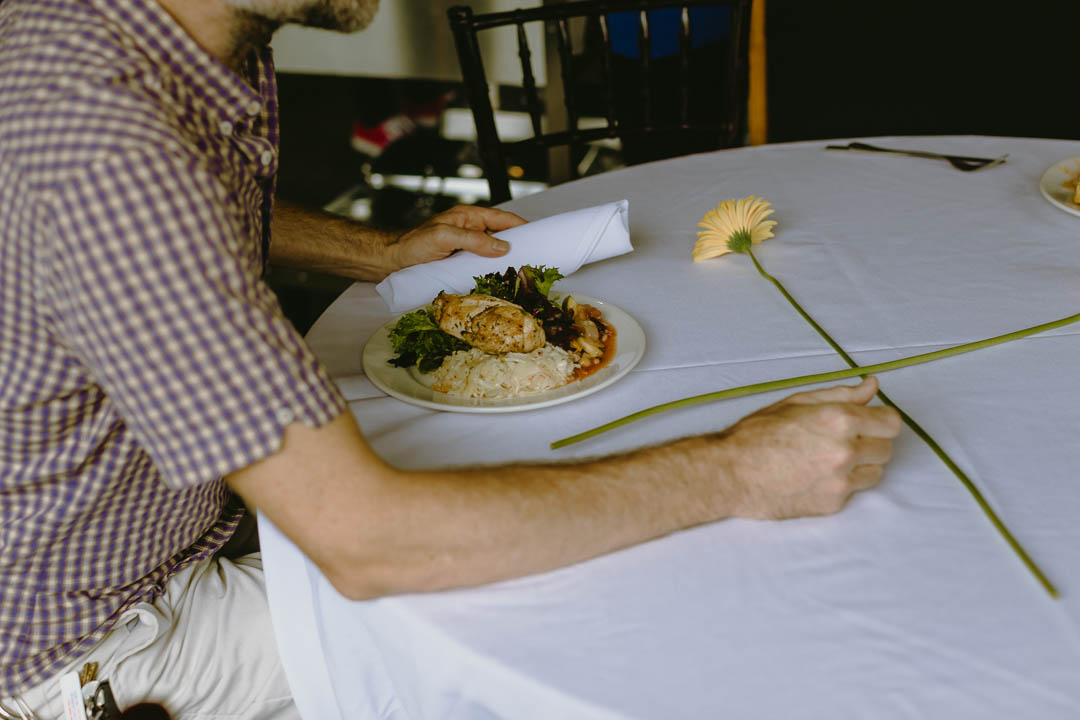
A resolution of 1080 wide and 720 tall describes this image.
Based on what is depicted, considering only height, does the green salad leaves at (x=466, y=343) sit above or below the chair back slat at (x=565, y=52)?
below

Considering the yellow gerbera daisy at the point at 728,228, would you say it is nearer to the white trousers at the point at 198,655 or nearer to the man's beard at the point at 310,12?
the man's beard at the point at 310,12

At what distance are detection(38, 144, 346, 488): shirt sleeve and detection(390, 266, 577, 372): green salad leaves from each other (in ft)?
1.04

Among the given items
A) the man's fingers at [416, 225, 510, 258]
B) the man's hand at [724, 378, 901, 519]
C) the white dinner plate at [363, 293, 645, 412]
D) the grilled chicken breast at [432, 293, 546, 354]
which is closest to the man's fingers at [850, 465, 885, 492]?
the man's hand at [724, 378, 901, 519]

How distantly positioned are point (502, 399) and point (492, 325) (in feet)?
0.31

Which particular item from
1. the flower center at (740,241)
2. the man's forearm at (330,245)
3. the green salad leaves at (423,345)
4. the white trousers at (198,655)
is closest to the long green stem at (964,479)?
the flower center at (740,241)

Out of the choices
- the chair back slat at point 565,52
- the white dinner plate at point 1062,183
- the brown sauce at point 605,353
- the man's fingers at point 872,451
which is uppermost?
the chair back slat at point 565,52

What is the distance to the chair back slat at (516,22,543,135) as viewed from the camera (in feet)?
5.94

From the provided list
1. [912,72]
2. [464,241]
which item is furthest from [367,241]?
[912,72]

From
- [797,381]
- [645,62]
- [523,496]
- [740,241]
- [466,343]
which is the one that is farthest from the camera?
[645,62]

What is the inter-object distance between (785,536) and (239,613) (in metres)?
0.68

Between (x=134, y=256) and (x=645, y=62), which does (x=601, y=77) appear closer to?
(x=645, y=62)

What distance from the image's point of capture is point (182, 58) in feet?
2.49

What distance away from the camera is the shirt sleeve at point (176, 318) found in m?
0.63

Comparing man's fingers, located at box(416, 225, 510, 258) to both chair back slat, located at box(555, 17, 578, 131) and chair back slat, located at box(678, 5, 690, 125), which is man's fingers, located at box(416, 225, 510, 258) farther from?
→ chair back slat, located at box(678, 5, 690, 125)
